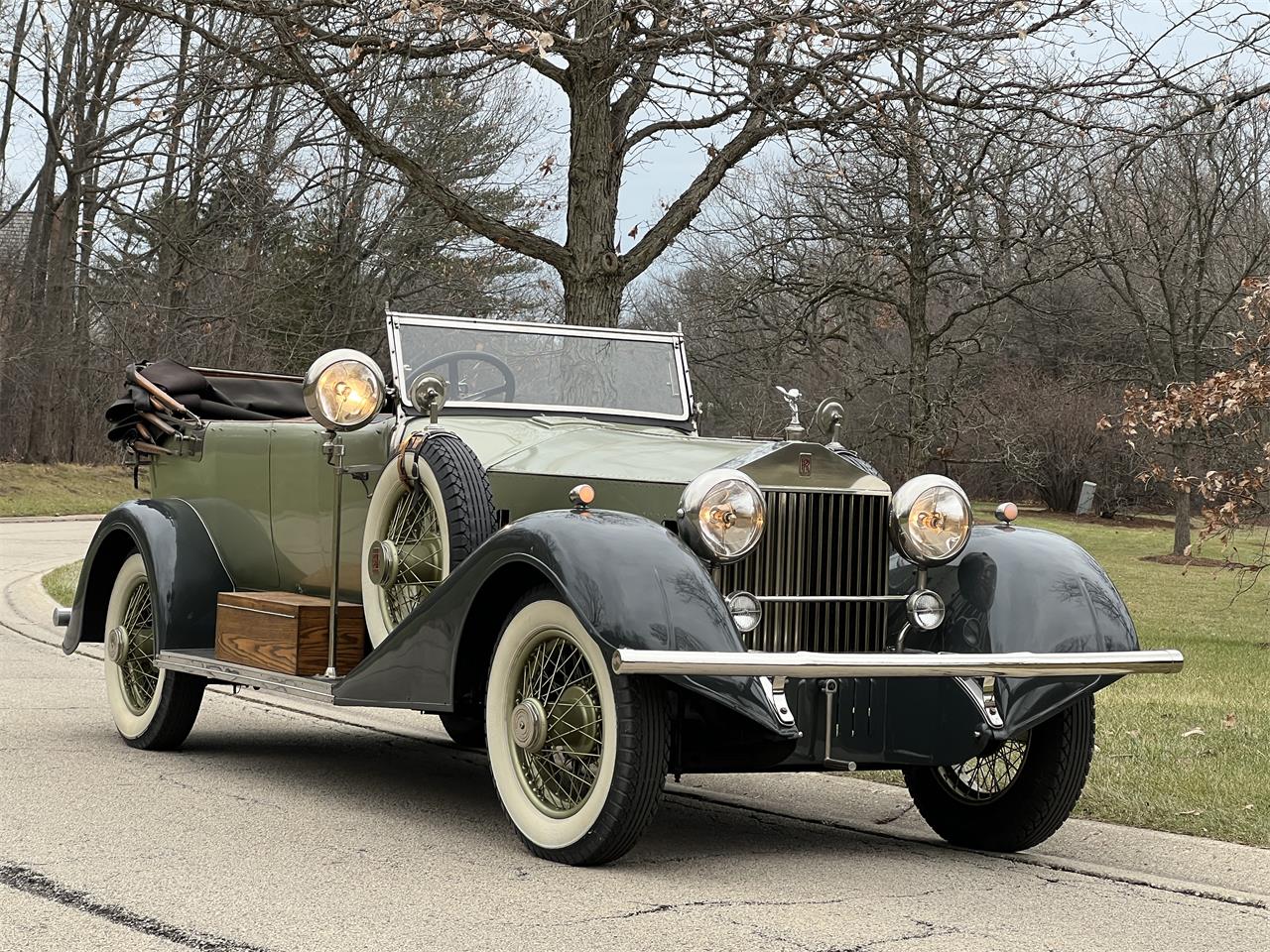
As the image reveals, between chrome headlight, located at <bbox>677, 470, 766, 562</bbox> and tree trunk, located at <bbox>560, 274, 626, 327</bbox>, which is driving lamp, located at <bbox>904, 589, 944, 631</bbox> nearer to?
chrome headlight, located at <bbox>677, 470, 766, 562</bbox>

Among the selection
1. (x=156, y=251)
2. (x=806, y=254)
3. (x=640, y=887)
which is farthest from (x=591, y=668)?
(x=156, y=251)

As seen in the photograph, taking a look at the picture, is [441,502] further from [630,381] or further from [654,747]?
[630,381]

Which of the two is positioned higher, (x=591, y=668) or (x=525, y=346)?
(x=525, y=346)

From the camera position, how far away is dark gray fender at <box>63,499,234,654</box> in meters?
7.04

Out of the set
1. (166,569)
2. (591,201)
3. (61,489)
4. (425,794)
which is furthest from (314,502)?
(61,489)

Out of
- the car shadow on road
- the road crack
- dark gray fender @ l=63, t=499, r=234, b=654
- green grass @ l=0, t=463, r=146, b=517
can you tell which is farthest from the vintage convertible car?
green grass @ l=0, t=463, r=146, b=517

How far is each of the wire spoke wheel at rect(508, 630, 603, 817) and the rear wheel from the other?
2.53 metres

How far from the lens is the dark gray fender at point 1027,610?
16.8 feet

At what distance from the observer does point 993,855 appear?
5.42 metres

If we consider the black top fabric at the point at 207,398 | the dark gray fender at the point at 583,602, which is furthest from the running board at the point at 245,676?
the black top fabric at the point at 207,398

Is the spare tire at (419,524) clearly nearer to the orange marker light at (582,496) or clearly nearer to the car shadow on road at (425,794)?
the orange marker light at (582,496)

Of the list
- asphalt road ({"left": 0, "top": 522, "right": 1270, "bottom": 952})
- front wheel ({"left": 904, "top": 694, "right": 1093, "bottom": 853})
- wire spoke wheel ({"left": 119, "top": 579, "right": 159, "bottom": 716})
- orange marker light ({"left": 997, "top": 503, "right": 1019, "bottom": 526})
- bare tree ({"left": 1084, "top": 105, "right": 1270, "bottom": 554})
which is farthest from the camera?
bare tree ({"left": 1084, "top": 105, "right": 1270, "bottom": 554})

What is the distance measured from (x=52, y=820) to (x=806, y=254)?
54.4ft

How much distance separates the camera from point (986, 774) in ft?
18.6
